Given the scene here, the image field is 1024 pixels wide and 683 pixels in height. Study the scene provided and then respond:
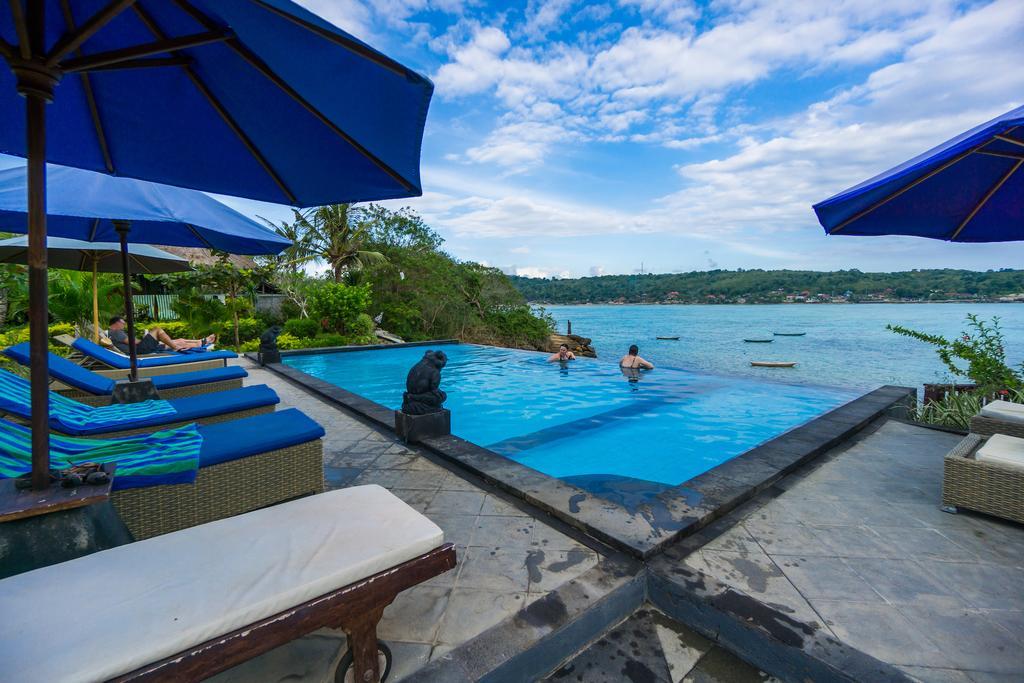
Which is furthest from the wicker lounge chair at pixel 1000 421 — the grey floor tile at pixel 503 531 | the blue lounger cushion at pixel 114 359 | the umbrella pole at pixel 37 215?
the blue lounger cushion at pixel 114 359

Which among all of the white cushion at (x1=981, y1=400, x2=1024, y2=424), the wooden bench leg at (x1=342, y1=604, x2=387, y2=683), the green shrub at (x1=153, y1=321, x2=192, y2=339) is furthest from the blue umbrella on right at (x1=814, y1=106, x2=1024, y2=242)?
the green shrub at (x1=153, y1=321, x2=192, y2=339)

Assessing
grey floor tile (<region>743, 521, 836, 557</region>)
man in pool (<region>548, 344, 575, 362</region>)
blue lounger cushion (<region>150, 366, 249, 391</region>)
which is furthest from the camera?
man in pool (<region>548, 344, 575, 362</region>)

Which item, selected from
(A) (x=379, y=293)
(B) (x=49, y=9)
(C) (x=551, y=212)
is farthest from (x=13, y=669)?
(C) (x=551, y=212)

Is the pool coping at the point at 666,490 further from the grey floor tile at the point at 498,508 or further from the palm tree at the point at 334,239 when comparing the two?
the palm tree at the point at 334,239

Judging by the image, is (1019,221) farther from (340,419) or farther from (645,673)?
(340,419)

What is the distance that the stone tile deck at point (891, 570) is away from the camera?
1723 mm

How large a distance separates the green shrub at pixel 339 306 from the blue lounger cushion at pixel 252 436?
13021mm

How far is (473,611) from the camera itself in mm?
1917

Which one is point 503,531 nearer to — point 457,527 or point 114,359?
point 457,527

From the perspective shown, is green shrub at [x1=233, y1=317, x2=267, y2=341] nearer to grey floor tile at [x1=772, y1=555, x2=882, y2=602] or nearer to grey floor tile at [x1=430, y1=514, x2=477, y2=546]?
grey floor tile at [x1=430, y1=514, x2=477, y2=546]

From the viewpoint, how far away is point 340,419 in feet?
17.5

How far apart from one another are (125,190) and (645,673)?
14.8 ft

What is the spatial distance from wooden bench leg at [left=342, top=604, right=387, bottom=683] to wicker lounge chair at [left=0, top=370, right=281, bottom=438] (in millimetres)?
1987

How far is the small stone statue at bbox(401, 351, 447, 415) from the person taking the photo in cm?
427
